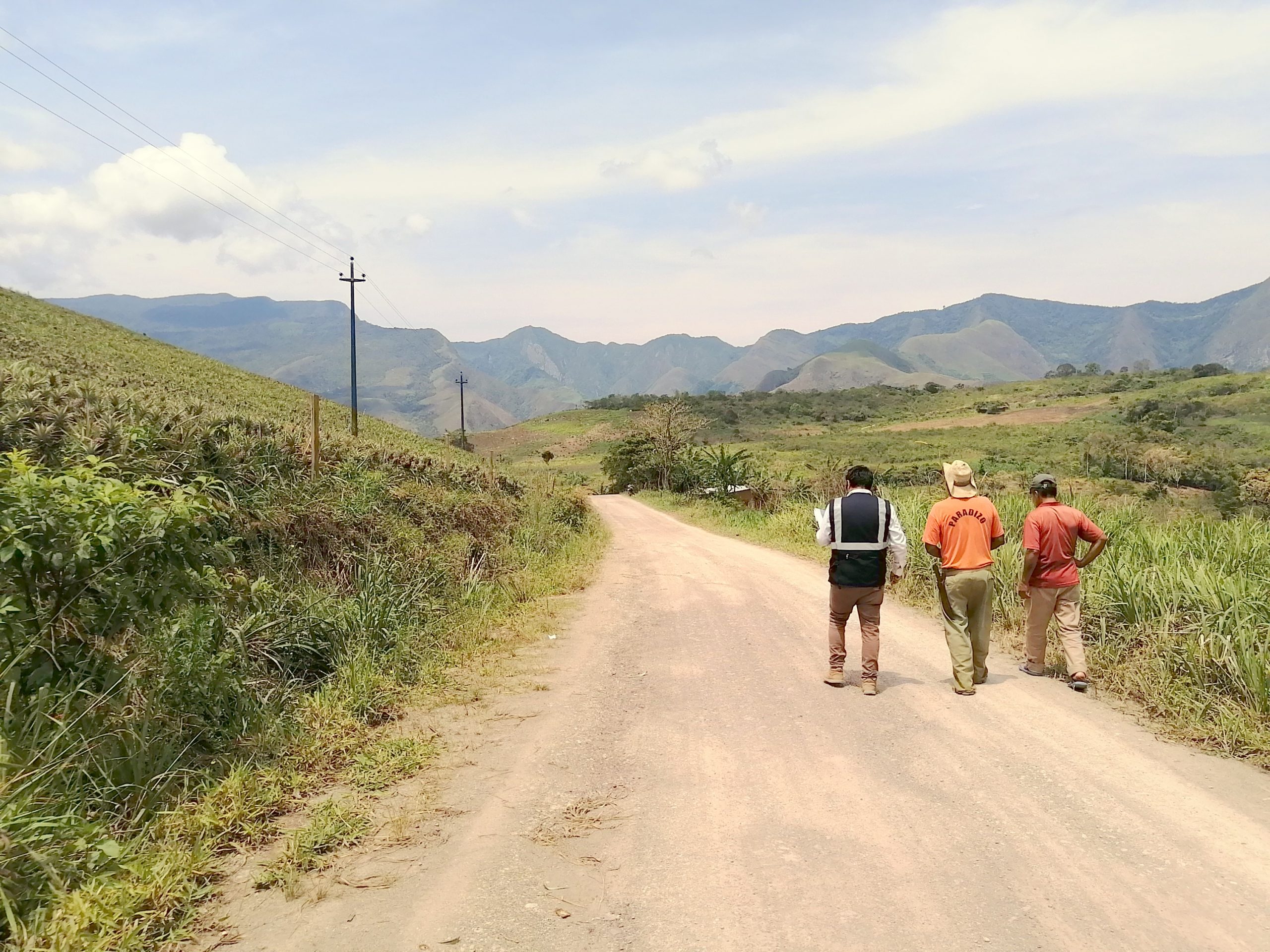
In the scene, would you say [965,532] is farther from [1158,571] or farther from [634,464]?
[634,464]

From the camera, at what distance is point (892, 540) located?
21.0ft

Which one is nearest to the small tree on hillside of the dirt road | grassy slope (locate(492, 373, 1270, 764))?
grassy slope (locate(492, 373, 1270, 764))

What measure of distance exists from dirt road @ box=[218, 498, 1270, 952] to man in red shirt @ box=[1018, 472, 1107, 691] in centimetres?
36

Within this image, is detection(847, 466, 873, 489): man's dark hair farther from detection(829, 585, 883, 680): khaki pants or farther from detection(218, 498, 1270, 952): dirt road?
detection(218, 498, 1270, 952): dirt road

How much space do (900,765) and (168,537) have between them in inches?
180

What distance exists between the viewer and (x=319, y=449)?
10.4 m

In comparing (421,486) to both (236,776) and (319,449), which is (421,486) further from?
(236,776)

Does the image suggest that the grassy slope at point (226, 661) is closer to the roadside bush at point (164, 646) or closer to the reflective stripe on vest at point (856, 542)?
the roadside bush at point (164, 646)

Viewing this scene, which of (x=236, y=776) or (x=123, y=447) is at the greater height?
(x=123, y=447)

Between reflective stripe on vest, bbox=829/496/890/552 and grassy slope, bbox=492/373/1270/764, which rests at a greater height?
reflective stripe on vest, bbox=829/496/890/552

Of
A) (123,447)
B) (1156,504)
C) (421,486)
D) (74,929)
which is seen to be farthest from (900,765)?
(1156,504)

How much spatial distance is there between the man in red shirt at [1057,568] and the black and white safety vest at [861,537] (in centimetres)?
133

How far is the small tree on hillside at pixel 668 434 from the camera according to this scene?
44.9 metres

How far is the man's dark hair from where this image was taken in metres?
6.52
